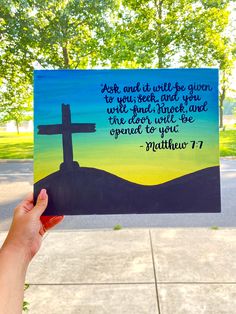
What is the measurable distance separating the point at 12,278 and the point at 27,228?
0.21 meters

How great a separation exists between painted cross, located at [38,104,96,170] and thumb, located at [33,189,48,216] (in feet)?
0.38

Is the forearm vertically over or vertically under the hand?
under

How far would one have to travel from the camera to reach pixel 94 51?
1166 cm

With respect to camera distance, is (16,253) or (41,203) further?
(41,203)

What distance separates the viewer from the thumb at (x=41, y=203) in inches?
47.2

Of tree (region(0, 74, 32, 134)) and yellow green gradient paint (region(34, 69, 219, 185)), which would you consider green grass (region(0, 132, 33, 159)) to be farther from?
yellow green gradient paint (region(34, 69, 219, 185))

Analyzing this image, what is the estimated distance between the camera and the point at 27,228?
44.0 inches

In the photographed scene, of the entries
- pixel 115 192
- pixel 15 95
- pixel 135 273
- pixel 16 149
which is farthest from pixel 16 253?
pixel 16 149

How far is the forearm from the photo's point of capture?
0.88 m

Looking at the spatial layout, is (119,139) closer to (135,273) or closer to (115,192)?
(115,192)

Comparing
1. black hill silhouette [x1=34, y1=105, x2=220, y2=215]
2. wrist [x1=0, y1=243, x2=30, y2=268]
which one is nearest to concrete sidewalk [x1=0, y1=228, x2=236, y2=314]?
black hill silhouette [x1=34, y1=105, x2=220, y2=215]

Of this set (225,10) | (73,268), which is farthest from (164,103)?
(225,10)

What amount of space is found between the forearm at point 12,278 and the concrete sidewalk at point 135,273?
1935 millimetres

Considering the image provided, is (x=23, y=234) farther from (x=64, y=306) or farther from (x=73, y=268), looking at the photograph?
(x=73, y=268)
